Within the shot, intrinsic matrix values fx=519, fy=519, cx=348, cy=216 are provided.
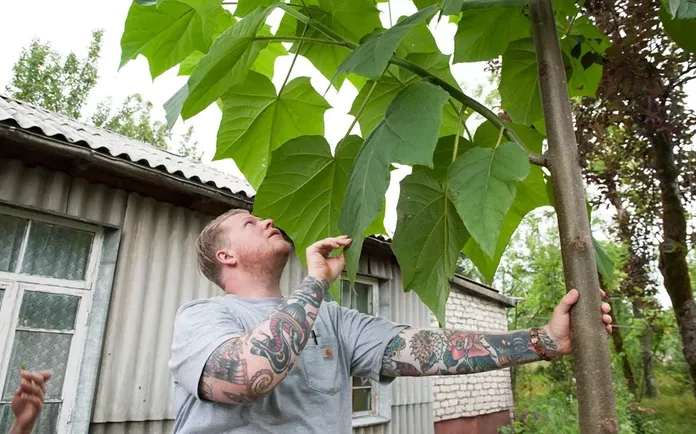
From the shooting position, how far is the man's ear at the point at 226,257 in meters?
1.67

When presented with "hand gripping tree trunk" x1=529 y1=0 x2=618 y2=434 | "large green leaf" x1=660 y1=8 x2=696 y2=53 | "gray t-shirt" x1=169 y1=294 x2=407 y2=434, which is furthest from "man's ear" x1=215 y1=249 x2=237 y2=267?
"large green leaf" x1=660 y1=8 x2=696 y2=53

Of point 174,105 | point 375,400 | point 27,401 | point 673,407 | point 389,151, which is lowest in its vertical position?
point 673,407

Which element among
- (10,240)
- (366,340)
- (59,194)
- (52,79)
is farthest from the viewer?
(52,79)

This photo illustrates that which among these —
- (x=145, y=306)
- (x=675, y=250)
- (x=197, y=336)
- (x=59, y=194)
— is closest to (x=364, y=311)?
(x=145, y=306)

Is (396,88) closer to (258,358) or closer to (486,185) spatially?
(486,185)

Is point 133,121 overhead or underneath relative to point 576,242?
overhead

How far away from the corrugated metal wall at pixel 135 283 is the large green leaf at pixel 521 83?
9.57 ft

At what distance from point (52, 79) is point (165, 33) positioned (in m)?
22.0

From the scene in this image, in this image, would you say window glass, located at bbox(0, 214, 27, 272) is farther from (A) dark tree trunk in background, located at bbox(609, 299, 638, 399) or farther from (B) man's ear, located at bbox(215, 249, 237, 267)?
(A) dark tree trunk in background, located at bbox(609, 299, 638, 399)

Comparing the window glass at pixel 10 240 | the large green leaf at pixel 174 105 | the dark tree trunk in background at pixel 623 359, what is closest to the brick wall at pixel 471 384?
the dark tree trunk in background at pixel 623 359

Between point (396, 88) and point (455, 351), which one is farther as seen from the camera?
point (455, 351)

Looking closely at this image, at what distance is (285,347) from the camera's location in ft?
3.46

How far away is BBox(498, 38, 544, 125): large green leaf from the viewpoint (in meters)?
1.08

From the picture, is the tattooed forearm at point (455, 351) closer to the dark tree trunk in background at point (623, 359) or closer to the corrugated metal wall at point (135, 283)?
the corrugated metal wall at point (135, 283)
